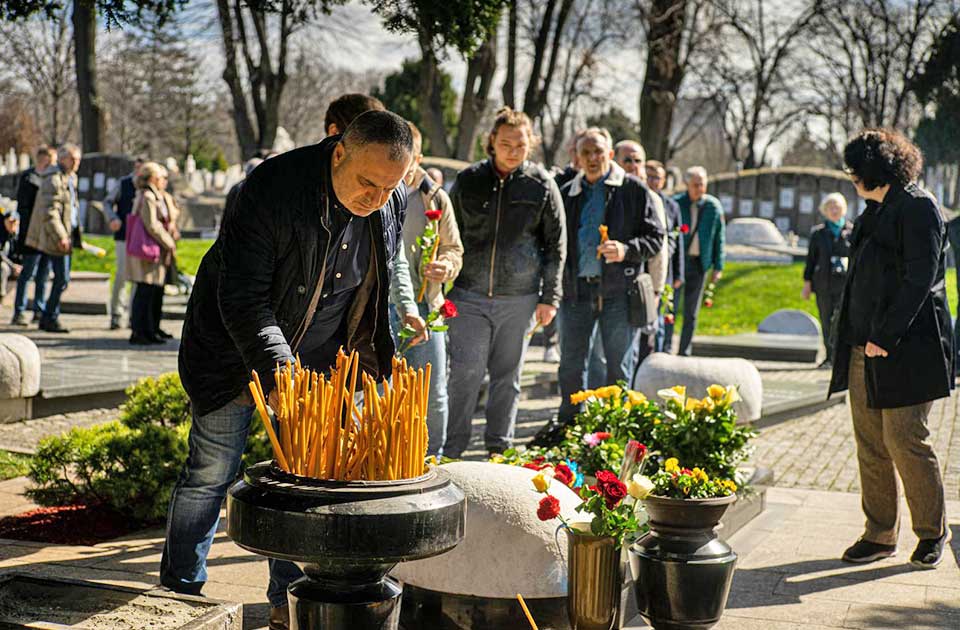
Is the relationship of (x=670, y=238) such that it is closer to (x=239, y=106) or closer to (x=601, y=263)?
(x=601, y=263)

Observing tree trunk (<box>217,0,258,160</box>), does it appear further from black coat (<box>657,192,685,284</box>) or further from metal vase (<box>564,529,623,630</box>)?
metal vase (<box>564,529,623,630</box>)

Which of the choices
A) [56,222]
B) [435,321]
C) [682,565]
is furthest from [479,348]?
[56,222]

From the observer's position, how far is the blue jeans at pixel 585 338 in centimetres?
847

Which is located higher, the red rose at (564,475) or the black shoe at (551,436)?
the red rose at (564,475)

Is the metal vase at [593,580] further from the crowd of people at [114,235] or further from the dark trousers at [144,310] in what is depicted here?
the dark trousers at [144,310]

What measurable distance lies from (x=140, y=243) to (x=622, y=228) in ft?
21.7

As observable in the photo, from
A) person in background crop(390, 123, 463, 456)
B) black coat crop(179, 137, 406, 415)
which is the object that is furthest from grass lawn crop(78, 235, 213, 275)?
black coat crop(179, 137, 406, 415)

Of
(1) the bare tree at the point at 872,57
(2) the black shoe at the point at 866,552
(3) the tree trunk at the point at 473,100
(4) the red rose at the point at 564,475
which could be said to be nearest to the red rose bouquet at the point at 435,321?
(4) the red rose at the point at 564,475

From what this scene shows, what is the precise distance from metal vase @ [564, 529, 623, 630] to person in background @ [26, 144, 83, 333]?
1116 cm

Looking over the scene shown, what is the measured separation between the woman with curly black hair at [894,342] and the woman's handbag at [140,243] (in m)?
8.85

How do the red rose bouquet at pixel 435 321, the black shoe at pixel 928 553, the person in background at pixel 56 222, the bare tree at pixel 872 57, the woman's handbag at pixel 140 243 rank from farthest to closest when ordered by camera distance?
1. the bare tree at pixel 872 57
2. the person in background at pixel 56 222
3. the woman's handbag at pixel 140 243
4. the red rose bouquet at pixel 435 321
5. the black shoe at pixel 928 553

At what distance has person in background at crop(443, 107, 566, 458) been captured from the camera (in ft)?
24.8

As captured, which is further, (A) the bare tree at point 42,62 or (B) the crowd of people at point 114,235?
(A) the bare tree at point 42,62

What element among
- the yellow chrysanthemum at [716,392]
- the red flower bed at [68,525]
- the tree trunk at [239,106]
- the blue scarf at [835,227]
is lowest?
the red flower bed at [68,525]
